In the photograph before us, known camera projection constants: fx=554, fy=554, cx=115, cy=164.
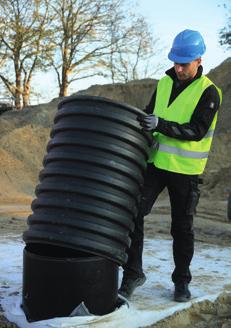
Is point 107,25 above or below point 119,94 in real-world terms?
above

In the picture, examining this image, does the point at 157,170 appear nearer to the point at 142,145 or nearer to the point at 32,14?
the point at 142,145

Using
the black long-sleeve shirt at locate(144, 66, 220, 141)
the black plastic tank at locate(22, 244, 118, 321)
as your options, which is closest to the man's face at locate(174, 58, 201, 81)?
→ the black long-sleeve shirt at locate(144, 66, 220, 141)

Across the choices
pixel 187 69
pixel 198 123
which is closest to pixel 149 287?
pixel 198 123

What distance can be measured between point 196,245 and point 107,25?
2933 cm

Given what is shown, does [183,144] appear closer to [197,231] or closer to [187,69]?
[187,69]

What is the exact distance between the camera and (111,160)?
3891 mm

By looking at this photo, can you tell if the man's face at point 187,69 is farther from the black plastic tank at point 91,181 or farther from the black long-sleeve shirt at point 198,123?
the black plastic tank at point 91,181

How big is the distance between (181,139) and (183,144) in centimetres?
9

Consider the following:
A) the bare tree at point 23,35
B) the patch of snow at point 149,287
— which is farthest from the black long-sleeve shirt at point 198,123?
the bare tree at point 23,35

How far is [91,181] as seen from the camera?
383 centimetres

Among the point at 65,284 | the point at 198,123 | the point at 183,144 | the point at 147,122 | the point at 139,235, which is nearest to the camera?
the point at 65,284

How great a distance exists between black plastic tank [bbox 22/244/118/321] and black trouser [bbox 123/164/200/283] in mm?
586

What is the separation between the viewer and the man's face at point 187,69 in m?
4.27

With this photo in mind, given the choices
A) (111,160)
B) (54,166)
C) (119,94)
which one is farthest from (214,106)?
(119,94)
